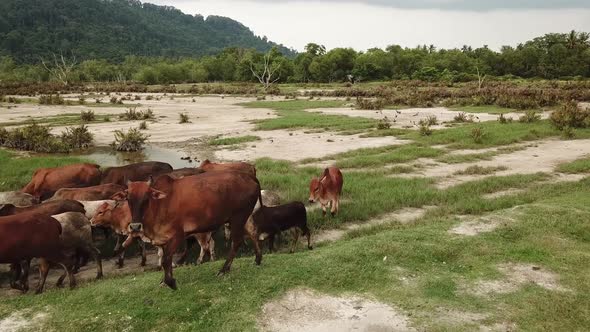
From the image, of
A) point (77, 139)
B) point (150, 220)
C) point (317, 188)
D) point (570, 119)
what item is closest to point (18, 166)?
point (77, 139)

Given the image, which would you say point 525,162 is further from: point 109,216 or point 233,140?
point 109,216

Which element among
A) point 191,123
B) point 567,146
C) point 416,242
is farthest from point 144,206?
point 191,123

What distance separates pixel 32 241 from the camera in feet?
23.8

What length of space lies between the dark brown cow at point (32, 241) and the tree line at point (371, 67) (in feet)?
240

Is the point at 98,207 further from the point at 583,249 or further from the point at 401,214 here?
the point at 583,249

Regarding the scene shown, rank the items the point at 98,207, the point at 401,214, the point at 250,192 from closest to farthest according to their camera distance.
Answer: the point at 250,192 → the point at 98,207 → the point at 401,214

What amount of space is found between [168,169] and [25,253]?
226 inches

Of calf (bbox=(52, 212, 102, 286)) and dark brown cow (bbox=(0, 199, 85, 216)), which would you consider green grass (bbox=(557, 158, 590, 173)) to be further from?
dark brown cow (bbox=(0, 199, 85, 216))

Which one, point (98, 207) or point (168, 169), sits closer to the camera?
point (98, 207)

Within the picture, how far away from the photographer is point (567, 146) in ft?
63.5

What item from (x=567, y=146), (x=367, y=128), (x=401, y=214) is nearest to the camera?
(x=401, y=214)

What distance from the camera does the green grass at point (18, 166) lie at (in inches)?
574

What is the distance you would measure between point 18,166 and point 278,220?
11.5 metres

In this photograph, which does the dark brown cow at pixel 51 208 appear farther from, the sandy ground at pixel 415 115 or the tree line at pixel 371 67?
the tree line at pixel 371 67
